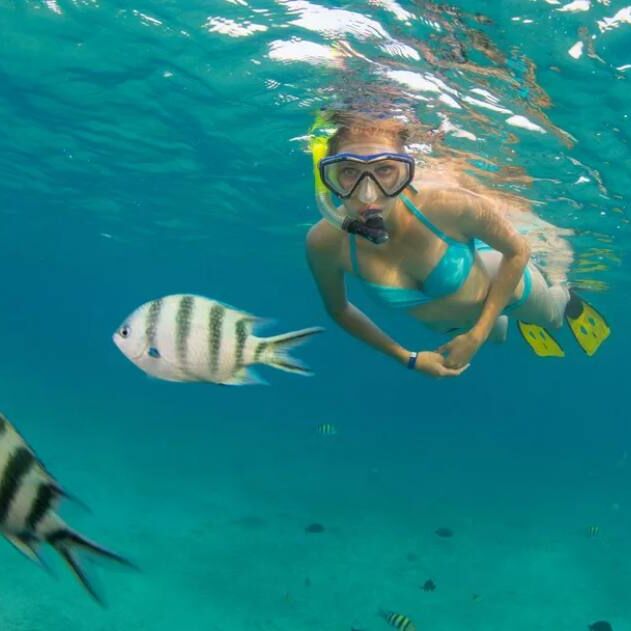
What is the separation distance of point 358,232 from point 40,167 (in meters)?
24.3

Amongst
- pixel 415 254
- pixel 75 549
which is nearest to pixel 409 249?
pixel 415 254

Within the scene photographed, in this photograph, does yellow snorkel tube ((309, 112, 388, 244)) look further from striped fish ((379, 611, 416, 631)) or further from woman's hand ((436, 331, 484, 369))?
striped fish ((379, 611, 416, 631))

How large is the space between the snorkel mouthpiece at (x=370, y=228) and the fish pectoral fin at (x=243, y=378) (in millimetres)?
2314

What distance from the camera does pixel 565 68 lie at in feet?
32.8

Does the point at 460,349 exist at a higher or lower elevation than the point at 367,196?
lower

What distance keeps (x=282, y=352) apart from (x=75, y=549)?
149cm

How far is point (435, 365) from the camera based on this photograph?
5.42 m

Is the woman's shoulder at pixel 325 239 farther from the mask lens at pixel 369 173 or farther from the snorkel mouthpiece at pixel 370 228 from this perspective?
the snorkel mouthpiece at pixel 370 228

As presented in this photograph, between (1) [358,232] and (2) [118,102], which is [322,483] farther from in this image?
(1) [358,232]

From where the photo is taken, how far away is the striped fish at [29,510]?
1.88 m

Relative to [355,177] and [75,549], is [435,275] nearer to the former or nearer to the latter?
[355,177]

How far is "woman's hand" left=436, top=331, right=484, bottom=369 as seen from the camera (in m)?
5.38

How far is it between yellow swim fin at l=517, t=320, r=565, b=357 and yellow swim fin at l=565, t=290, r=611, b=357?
18.7 inches

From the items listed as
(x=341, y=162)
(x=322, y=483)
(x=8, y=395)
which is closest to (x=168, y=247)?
(x=8, y=395)
